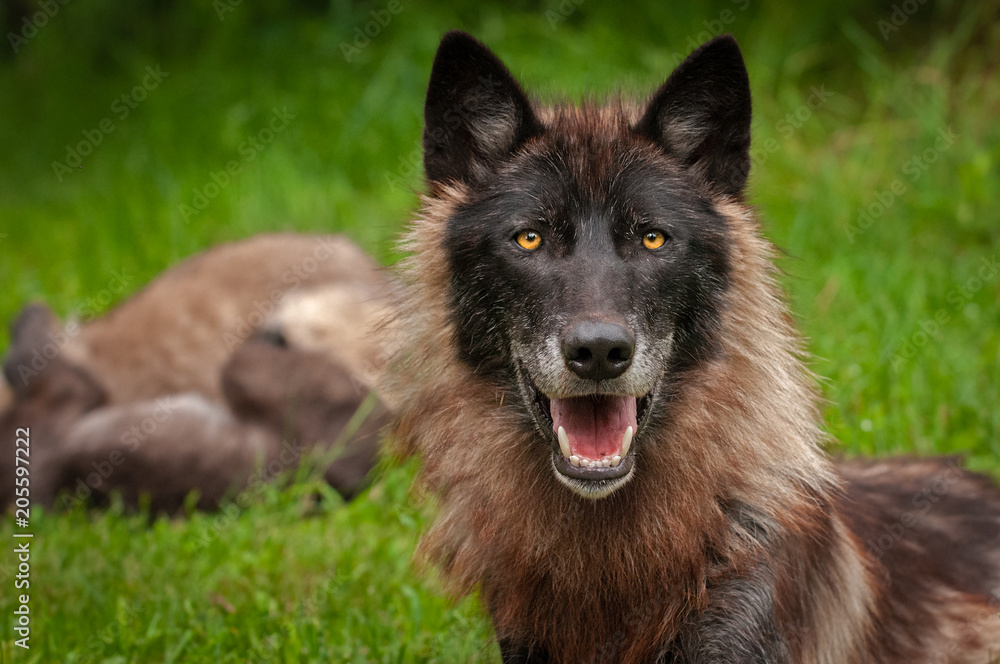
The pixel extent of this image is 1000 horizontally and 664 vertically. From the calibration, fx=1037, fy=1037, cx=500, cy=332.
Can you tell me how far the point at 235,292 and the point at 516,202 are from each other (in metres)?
4.33

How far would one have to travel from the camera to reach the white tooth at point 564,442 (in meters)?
2.90

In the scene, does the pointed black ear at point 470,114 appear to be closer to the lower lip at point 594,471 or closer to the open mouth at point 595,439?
the open mouth at point 595,439

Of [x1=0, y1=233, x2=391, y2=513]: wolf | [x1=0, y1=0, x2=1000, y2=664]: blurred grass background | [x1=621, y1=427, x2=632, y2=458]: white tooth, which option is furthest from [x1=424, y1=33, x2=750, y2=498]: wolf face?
[x1=0, y1=233, x2=391, y2=513]: wolf

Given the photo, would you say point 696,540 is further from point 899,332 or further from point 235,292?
point 235,292

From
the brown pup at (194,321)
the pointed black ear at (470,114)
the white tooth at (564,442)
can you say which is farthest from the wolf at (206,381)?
the white tooth at (564,442)

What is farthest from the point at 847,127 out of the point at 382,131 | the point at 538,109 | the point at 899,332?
the point at 538,109

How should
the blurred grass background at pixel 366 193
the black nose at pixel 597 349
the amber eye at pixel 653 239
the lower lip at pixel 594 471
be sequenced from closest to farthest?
the black nose at pixel 597 349
the lower lip at pixel 594 471
the amber eye at pixel 653 239
the blurred grass background at pixel 366 193

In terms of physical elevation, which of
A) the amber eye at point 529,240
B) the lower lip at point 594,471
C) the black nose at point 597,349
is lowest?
the lower lip at point 594,471

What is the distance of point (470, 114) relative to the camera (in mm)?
3277

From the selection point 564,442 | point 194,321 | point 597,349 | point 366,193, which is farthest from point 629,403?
point 366,193

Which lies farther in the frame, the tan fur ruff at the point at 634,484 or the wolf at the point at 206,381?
the wolf at the point at 206,381

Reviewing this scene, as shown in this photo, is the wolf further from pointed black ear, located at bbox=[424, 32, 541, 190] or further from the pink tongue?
the pink tongue

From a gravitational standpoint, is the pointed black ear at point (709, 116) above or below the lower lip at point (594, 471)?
above

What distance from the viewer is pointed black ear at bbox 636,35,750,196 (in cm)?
311
